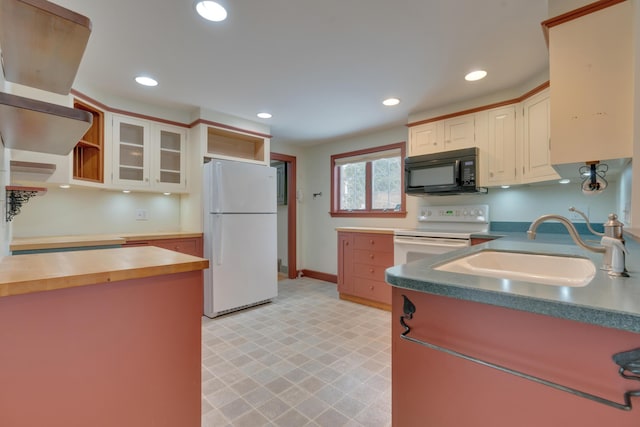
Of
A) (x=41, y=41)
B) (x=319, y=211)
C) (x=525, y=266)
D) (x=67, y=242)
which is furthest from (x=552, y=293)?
(x=319, y=211)

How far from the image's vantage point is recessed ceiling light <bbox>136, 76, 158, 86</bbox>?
2469mm

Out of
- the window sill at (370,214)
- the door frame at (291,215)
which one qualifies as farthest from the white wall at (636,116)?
the door frame at (291,215)

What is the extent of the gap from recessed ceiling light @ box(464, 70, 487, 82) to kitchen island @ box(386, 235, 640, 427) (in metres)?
1.88

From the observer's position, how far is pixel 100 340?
39.7 inches

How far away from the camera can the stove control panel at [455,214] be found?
303 centimetres

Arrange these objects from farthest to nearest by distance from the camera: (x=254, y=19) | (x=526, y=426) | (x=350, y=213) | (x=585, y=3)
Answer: (x=350, y=213)
(x=254, y=19)
(x=585, y=3)
(x=526, y=426)

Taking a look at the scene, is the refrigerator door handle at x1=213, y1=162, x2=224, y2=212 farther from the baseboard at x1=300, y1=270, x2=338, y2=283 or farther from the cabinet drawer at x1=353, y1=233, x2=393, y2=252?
the baseboard at x1=300, y1=270, x2=338, y2=283

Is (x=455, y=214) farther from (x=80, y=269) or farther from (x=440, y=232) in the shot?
(x=80, y=269)

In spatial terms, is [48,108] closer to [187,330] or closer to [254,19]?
[187,330]

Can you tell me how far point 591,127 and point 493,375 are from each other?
4.51ft

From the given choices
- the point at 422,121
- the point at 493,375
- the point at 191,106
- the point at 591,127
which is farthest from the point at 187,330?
the point at 422,121

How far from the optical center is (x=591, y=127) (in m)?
1.42

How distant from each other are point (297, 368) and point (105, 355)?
4.42 ft

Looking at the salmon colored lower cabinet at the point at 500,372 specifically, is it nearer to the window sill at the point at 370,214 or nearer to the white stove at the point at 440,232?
the white stove at the point at 440,232
